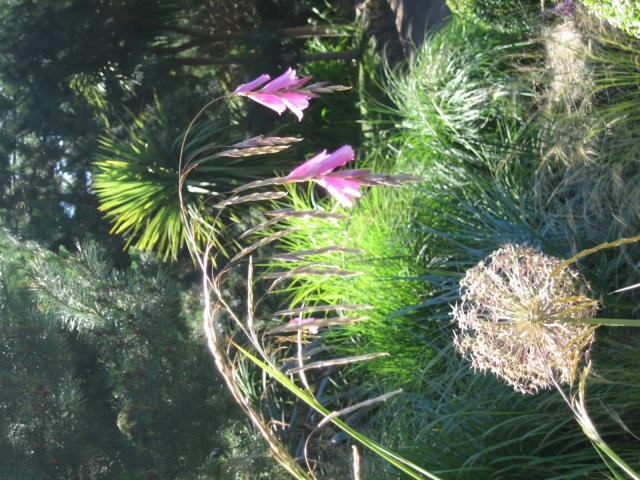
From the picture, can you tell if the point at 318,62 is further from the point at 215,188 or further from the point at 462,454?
the point at 462,454

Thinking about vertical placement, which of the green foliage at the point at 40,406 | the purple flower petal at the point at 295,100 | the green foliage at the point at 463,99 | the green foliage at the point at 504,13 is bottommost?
the green foliage at the point at 40,406

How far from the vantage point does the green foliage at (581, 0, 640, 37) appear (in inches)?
95.9

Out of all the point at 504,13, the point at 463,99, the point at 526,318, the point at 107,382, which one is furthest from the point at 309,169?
the point at 107,382

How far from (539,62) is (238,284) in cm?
250

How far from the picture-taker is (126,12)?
562 cm

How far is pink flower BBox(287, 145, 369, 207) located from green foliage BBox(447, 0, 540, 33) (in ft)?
8.54

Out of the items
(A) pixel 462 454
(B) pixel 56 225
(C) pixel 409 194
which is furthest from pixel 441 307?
(B) pixel 56 225

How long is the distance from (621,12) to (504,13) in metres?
1.24

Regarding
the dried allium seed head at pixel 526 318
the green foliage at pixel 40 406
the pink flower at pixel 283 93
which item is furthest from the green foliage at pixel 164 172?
the pink flower at pixel 283 93

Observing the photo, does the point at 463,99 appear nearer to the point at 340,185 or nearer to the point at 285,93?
the point at 285,93

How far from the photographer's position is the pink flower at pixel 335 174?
1250 millimetres

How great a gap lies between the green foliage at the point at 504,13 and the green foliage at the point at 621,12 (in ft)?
3.21

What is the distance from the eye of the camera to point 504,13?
12.1 ft

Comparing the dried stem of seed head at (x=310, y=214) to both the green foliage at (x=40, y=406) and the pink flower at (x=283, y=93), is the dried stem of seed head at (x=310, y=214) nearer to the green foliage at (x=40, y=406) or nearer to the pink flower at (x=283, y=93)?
the pink flower at (x=283, y=93)
